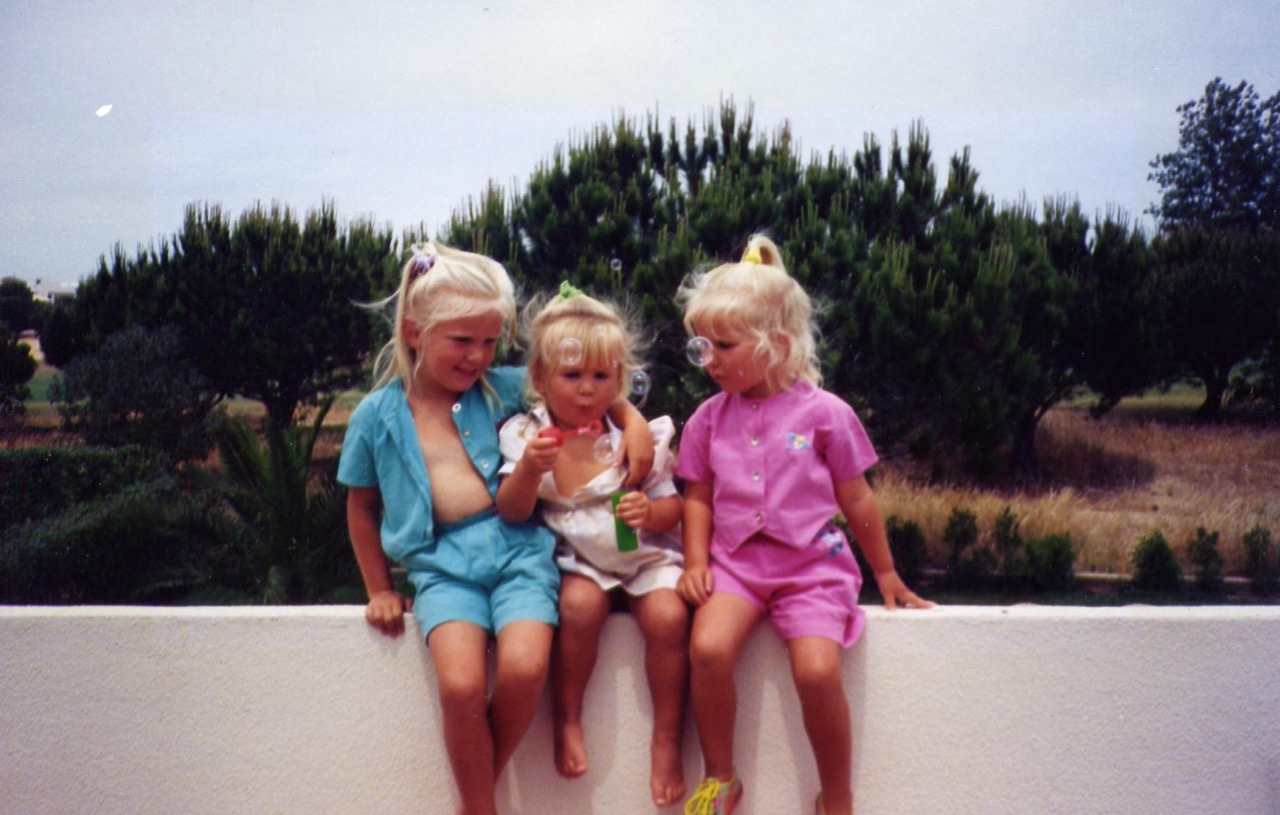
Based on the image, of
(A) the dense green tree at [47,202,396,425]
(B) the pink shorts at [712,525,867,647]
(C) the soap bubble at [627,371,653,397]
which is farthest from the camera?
(A) the dense green tree at [47,202,396,425]

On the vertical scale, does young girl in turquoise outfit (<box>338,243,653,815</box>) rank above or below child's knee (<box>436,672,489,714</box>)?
above

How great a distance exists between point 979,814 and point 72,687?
8.35 ft

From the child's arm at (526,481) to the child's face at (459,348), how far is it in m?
0.31

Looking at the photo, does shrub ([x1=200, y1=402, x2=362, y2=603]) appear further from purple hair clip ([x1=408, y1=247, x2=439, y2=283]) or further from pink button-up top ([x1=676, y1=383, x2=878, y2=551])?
pink button-up top ([x1=676, y1=383, x2=878, y2=551])

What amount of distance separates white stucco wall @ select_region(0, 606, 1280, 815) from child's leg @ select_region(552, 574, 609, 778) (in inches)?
2.8

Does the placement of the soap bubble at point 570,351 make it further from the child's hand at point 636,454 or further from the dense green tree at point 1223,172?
the dense green tree at point 1223,172

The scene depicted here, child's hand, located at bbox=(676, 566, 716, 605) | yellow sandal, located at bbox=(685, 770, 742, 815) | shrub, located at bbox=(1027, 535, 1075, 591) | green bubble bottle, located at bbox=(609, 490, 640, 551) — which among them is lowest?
shrub, located at bbox=(1027, 535, 1075, 591)

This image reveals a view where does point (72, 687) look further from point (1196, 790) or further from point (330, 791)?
point (1196, 790)

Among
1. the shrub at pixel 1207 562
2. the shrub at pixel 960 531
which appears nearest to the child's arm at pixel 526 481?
the shrub at pixel 960 531

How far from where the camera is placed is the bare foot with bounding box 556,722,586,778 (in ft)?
7.94

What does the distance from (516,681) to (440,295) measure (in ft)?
3.38

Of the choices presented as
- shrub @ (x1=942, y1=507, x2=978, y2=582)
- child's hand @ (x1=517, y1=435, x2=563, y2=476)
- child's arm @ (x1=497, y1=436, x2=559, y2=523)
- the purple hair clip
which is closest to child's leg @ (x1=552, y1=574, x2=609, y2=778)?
child's arm @ (x1=497, y1=436, x2=559, y2=523)

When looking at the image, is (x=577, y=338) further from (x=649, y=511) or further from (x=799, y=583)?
(x=799, y=583)

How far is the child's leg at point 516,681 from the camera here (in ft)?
7.40
